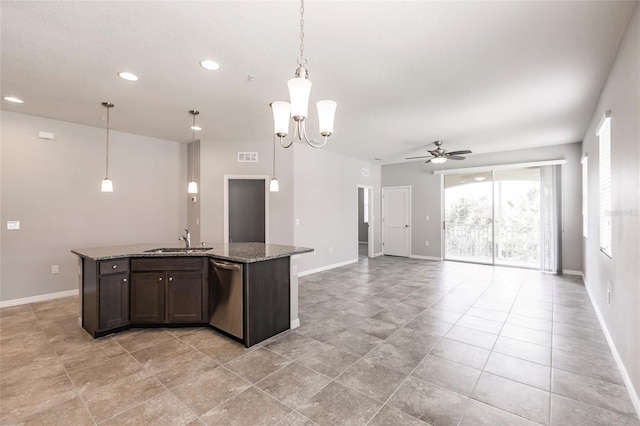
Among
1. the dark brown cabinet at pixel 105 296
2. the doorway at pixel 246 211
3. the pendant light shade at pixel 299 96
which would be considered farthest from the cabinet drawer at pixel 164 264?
the doorway at pixel 246 211

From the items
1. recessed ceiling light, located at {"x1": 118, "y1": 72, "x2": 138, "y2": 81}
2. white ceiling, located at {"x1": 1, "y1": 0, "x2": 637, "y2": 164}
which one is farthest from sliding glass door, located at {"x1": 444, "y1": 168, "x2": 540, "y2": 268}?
recessed ceiling light, located at {"x1": 118, "y1": 72, "x2": 138, "y2": 81}

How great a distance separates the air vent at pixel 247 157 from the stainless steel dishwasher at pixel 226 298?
2.96 metres

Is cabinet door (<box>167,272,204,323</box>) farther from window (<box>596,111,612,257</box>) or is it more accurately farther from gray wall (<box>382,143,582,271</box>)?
gray wall (<box>382,143,582,271</box>)

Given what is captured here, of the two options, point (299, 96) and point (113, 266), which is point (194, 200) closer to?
point (113, 266)

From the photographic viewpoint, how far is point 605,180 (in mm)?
3361

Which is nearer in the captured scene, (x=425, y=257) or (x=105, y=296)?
(x=105, y=296)

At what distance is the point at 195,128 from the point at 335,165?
323 cm

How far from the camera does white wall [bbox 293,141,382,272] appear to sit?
6.19 metres

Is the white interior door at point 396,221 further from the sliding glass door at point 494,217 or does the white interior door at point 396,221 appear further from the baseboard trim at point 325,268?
the baseboard trim at point 325,268

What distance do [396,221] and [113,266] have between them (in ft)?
23.5

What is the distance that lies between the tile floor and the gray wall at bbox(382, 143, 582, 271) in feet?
8.94

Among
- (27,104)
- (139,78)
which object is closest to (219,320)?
(139,78)

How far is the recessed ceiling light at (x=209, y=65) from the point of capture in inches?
111

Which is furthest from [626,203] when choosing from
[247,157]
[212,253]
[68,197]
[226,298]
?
[68,197]
